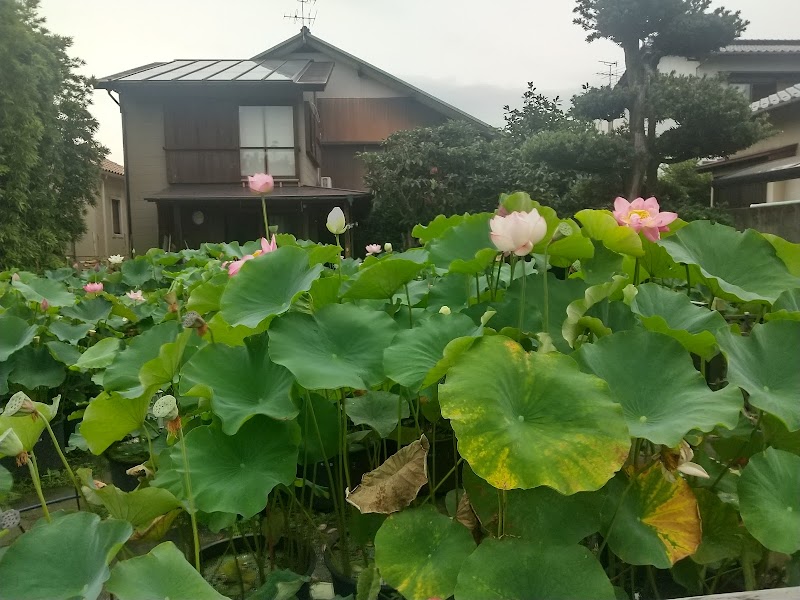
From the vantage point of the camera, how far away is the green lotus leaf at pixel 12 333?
5.39 ft

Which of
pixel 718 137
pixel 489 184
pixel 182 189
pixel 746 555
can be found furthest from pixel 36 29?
pixel 746 555

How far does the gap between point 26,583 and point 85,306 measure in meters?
1.85

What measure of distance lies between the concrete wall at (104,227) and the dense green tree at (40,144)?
2.62 feet

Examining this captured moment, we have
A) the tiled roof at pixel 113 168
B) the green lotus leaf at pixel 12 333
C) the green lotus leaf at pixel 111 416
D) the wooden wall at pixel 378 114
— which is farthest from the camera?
the tiled roof at pixel 113 168

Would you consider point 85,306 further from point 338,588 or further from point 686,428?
point 686,428

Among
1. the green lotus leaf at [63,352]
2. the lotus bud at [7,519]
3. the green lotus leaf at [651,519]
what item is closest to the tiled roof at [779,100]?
the green lotus leaf at [63,352]

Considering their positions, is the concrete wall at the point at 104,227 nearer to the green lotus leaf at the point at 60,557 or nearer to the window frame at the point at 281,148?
the window frame at the point at 281,148

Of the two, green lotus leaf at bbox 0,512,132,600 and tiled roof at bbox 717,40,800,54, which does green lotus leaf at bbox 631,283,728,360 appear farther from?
tiled roof at bbox 717,40,800,54

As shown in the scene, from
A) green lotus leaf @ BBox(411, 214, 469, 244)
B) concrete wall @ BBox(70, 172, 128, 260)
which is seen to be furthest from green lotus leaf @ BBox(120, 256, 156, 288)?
concrete wall @ BBox(70, 172, 128, 260)

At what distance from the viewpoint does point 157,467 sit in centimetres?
80

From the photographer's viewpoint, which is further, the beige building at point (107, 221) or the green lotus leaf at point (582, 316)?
the beige building at point (107, 221)

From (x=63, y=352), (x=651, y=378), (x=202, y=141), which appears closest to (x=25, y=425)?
(x=651, y=378)

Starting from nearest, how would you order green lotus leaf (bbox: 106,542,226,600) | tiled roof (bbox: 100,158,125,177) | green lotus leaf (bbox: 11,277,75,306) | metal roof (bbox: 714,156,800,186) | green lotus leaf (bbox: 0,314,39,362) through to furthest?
green lotus leaf (bbox: 106,542,226,600), green lotus leaf (bbox: 0,314,39,362), green lotus leaf (bbox: 11,277,75,306), metal roof (bbox: 714,156,800,186), tiled roof (bbox: 100,158,125,177)

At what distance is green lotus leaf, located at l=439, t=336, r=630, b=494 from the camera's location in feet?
1.63
